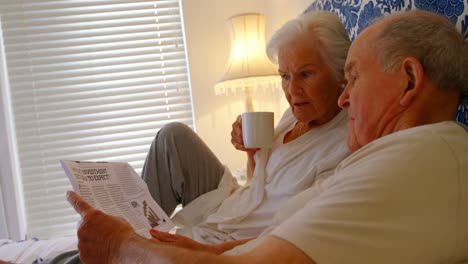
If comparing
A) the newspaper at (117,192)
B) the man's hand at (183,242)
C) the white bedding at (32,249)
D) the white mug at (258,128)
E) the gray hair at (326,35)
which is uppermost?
the gray hair at (326,35)

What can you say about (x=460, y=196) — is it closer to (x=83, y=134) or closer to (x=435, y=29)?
(x=435, y=29)

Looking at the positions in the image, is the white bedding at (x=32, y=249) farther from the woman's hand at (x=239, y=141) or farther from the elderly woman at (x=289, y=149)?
the woman's hand at (x=239, y=141)

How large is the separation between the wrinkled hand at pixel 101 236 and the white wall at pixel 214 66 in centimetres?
187

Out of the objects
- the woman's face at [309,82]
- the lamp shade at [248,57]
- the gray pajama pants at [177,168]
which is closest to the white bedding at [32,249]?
the gray pajama pants at [177,168]

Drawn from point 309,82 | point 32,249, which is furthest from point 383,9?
point 32,249

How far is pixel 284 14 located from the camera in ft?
7.29

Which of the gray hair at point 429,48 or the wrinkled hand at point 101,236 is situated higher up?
→ the gray hair at point 429,48

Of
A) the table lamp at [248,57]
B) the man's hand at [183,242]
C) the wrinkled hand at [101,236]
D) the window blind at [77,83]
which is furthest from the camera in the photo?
the window blind at [77,83]

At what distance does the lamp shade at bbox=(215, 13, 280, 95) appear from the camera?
1.96m

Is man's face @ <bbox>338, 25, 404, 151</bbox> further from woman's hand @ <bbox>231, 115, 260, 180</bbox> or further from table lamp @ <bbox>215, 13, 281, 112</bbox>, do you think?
table lamp @ <bbox>215, 13, 281, 112</bbox>

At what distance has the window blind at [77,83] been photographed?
2471 millimetres

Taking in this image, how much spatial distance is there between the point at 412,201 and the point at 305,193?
35cm

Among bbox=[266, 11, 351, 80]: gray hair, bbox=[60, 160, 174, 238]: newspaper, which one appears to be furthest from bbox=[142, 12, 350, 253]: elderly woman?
bbox=[60, 160, 174, 238]: newspaper

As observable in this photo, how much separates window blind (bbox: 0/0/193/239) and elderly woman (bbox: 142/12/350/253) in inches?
48.8
